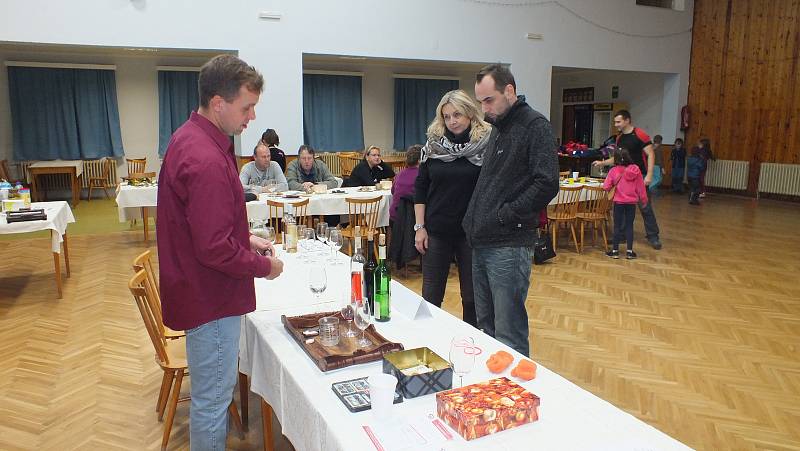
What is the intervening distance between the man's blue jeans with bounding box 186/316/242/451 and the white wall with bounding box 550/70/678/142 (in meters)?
13.7

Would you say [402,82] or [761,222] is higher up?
[402,82]

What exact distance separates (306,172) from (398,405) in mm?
5812

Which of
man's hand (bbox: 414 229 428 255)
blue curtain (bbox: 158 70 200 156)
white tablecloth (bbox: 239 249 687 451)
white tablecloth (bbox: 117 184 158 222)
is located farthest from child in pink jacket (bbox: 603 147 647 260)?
blue curtain (bbox: 158 70 200 156)

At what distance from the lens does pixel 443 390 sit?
5.39 ft

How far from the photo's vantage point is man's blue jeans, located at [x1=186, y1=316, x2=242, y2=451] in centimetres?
188

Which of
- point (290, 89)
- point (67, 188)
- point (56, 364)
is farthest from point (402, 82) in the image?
point (56, 364)

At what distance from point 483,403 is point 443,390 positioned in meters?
0.19

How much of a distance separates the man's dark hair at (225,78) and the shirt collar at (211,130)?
0.20 ft

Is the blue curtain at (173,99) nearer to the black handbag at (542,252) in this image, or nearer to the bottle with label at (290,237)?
the black handbag at (542,252)

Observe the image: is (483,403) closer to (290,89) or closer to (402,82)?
(290,89)

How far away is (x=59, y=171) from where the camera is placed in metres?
10.3

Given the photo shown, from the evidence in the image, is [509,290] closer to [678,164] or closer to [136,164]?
[136,164]

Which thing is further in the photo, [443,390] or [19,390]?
[19,390]

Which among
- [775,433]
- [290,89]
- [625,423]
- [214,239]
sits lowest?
[775,433]
